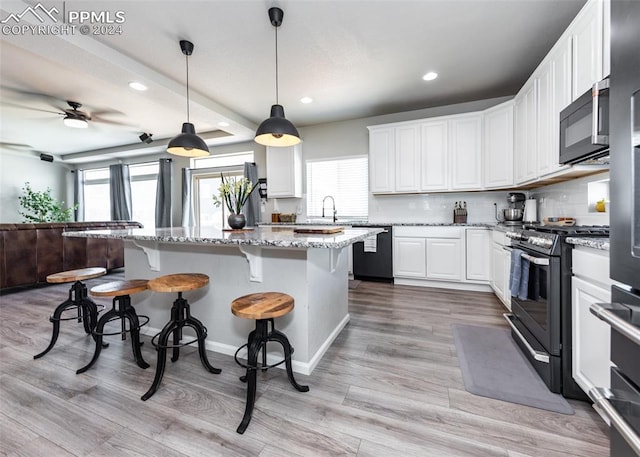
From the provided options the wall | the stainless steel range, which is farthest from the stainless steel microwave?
the wall

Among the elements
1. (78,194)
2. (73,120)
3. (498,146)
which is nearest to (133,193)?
(78,194)

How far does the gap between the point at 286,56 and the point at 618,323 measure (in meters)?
3.26

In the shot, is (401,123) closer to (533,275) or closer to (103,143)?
(533,275)

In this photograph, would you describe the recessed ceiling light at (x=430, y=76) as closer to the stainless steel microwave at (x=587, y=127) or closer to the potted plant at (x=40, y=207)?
the stainless steel microwave at (x=587, y=127)

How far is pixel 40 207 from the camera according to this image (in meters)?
6.94

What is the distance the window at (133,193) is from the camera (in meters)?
7.11

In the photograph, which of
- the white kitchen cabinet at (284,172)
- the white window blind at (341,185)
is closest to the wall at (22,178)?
the white kitchen cabinet at (284,172)

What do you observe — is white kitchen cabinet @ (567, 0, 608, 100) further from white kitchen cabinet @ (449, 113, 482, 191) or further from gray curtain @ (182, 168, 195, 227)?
gray curtain @ (182, 168, 195, 227)

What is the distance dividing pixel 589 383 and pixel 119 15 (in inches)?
162

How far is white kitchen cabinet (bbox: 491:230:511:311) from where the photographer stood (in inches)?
109

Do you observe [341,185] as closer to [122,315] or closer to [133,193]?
[122,315]

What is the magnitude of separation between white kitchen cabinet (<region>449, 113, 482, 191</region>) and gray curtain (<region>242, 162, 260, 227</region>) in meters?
3.53

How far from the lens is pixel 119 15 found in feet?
7.70

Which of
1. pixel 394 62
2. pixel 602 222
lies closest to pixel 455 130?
pixel 394 62
